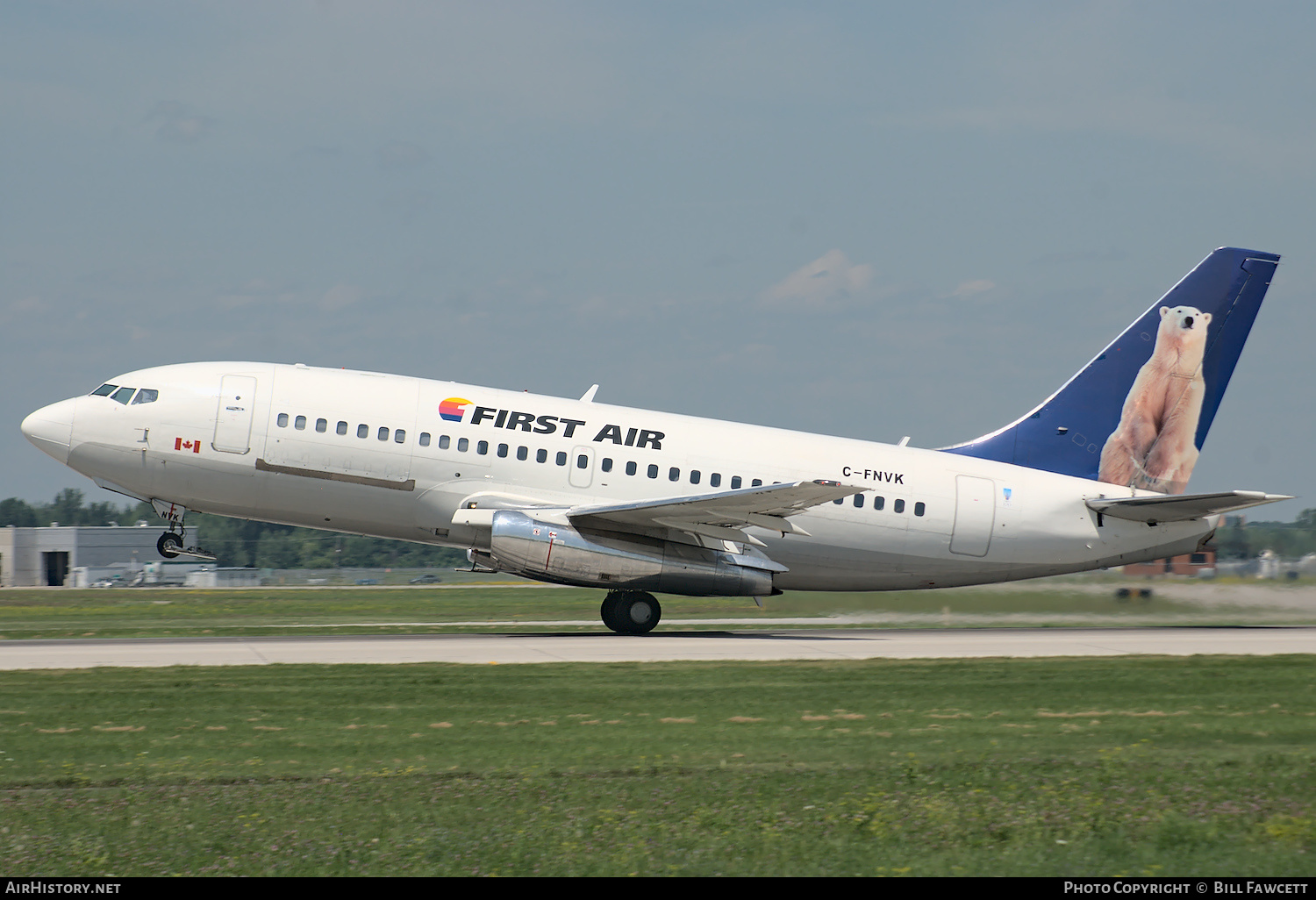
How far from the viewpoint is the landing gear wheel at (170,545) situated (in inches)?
981

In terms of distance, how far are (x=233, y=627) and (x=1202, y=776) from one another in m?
24.0

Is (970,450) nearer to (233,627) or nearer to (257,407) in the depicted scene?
(257,407)

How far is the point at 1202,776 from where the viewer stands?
10914mm

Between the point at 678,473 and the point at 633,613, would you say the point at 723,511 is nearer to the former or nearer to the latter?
the point at 678,473

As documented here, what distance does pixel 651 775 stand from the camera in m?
10.9

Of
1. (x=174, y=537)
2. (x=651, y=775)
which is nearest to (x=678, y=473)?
(x=174, y=537)

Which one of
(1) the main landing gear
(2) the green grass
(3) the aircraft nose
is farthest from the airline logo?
(2) the green grass

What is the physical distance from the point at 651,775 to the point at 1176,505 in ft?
60.5

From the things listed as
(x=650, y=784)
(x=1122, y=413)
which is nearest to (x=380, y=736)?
(x=650, y=784)

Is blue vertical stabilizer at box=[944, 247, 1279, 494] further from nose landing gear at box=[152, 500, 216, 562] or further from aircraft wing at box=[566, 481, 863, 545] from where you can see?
nose landing gear at box=[152, 500, 216, 562]

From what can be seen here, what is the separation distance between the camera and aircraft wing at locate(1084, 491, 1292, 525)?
2453cm

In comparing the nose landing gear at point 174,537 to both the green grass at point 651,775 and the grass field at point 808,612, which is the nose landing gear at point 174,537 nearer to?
the grass field at point 808,612

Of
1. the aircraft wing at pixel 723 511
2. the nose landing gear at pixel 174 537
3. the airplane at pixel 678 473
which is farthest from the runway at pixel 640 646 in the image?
the aircraft wing at pixel 723 511

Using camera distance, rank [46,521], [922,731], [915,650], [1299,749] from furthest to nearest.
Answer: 1. [46,521]
2. [915,650]
3. [922,731]
4. [1299,749]
